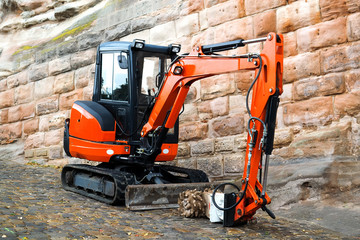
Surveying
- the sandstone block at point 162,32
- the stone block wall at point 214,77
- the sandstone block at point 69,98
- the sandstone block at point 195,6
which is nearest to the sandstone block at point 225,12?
the stone block wall at point 214,77

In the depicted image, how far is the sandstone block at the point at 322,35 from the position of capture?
648 cm

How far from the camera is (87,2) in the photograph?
12.3 meters

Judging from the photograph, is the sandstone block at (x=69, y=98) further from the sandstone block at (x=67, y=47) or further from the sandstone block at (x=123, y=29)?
the sandstone block at (x=123, y=29)

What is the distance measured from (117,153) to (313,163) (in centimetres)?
278

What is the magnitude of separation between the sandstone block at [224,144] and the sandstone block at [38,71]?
19.6 feet

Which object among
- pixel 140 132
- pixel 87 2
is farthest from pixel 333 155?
pixel 87 2

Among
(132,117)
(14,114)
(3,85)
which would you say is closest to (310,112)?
(132,117)

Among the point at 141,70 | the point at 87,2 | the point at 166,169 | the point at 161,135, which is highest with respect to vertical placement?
the point at 87,2

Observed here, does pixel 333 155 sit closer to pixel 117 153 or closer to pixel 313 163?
pixel 313 163

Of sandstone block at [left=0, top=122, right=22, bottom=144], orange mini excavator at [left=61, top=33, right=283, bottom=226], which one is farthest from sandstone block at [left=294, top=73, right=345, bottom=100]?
sandstone block at [left=0, top=122, right=22, bottom=144]

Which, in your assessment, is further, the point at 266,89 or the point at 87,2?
the point at 87,2

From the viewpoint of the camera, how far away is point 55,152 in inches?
452

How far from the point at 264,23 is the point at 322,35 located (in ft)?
3.70

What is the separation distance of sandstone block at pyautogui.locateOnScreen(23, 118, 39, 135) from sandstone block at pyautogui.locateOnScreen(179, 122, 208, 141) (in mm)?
5043
